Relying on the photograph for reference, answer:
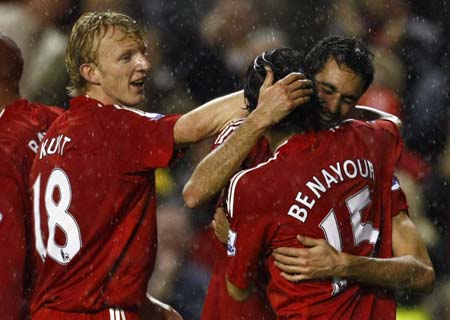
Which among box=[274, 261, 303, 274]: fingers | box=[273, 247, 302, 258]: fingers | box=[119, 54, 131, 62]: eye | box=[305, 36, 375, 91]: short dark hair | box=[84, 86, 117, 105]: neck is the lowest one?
box=[274, 261, 303, 274]: fingers

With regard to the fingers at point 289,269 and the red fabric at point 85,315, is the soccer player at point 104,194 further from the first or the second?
the fingers at point 289,269

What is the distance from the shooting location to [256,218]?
3.93 meters

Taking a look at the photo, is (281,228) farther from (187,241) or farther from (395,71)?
(395,71)

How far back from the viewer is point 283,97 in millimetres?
3908

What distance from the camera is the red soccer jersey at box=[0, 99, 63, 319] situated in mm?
4797

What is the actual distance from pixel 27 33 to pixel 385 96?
2.25 meters

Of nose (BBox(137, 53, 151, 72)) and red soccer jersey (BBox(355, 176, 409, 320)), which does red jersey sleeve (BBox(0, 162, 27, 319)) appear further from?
red soccer jersey (BBox(355, 176, 409, 320))

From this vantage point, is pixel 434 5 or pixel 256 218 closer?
pixel 256 218

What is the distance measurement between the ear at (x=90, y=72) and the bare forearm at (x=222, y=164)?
67cm

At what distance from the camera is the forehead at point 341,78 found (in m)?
4.25

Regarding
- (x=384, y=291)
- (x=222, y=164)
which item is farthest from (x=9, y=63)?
(x=384, y=291)

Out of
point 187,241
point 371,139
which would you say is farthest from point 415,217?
point 371,139

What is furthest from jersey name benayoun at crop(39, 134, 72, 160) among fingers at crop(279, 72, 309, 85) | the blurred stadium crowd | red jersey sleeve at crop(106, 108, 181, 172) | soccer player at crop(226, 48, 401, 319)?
the blurred stadium crowd

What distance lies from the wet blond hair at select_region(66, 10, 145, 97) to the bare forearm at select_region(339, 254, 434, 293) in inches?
53.7
